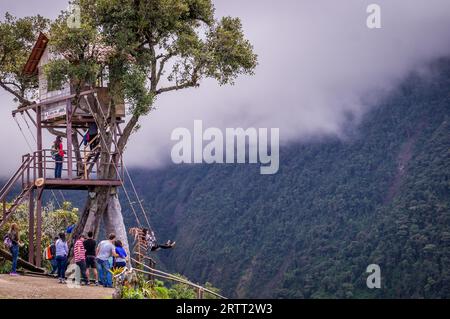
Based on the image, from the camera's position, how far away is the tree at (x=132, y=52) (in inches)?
1209

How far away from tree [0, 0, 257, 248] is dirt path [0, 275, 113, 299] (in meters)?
6.70

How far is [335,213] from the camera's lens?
4318 inches

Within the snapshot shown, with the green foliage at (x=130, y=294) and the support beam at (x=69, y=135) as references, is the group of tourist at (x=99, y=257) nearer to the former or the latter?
the green foliage at (x=130, y=294)

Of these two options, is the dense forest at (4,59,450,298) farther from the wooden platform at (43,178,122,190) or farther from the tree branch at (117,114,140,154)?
the wooden platform at (43,178,122,190)

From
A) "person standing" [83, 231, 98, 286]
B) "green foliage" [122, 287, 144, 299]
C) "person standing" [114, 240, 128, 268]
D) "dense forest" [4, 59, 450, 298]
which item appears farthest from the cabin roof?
"dense forest" [4, 59, 450, 298]

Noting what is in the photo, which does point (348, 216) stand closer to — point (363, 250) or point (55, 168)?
point (363, 250)

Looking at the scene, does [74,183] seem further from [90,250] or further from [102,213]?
[90,250]

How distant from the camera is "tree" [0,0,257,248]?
101ft

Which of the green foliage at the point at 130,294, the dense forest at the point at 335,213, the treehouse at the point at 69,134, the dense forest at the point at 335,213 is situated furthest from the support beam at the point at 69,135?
the dense forest at the point at 335,213

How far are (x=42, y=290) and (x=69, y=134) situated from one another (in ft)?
28.7

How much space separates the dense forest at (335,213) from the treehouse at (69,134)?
56.7 metres

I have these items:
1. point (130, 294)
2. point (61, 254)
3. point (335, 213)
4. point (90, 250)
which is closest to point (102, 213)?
point (61, 254)

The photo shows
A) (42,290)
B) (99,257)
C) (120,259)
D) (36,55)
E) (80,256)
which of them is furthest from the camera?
(36,55)

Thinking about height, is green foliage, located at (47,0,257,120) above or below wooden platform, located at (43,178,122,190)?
above
